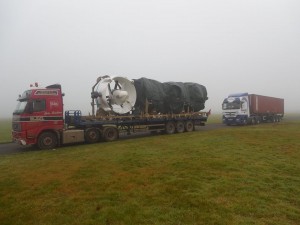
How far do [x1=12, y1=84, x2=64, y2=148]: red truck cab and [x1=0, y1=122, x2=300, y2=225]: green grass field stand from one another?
3484mm

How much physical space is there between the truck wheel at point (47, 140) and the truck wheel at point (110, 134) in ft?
11.5

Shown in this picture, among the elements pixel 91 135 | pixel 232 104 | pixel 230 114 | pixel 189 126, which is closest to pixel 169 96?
pixel 189 126

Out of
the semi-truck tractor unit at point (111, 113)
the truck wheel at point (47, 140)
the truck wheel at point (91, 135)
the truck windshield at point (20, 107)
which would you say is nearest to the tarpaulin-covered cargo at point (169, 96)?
the semi-truck tractor unit at point (111, 113)

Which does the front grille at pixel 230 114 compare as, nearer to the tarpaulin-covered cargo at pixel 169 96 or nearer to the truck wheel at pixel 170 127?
the tarpaulin-covered cargo at pixel 169 96

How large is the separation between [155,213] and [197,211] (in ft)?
3.04

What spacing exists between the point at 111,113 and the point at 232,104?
19192 mm

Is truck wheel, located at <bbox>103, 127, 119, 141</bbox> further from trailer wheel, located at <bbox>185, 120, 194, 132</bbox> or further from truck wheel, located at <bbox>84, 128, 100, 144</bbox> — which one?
trailer wheel, located at <bbox>185, 120, 194, 132</bbox>

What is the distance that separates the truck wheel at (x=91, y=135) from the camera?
18.4 m

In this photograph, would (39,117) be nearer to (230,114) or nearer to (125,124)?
(125,124)

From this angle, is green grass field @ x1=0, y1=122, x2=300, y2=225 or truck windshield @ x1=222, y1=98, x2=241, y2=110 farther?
truck windshield @ x1=222, y1=98, x2=241, y2=110

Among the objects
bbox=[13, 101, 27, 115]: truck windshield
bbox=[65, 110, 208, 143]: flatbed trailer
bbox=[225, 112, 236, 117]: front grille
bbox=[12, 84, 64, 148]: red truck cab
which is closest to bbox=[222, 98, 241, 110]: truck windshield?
bbox=[225, 112, 236, 117]: front grille

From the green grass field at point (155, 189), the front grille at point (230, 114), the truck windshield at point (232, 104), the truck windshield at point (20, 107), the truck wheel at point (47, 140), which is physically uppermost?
the truck windshield at point (232, 104)

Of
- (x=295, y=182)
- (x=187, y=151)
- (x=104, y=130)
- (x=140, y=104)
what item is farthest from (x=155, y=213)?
(x=140, y=104)

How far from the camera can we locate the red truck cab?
15805mm
